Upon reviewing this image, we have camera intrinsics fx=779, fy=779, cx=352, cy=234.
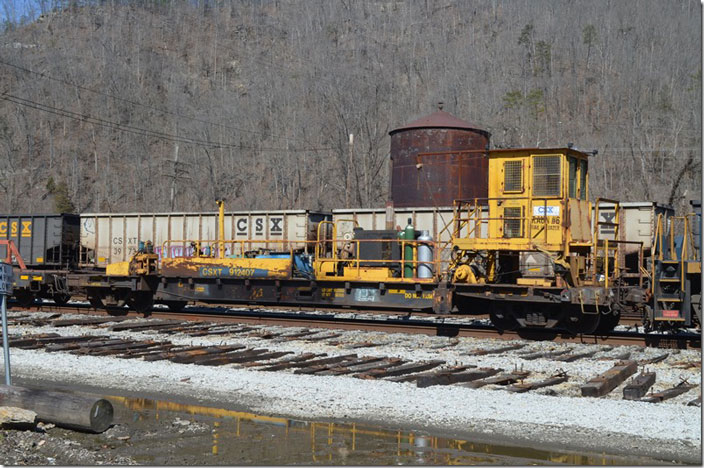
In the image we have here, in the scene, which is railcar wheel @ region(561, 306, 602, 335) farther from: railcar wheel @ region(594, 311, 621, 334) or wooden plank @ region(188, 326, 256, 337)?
wooden plank @ region(188, 326, 256, 337)

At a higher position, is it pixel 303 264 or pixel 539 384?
pixel 303 264

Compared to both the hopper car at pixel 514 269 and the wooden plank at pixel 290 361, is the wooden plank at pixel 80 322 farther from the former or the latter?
the wooden plank at pixel 290 361

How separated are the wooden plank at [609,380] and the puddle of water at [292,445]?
→ 8.84 ft

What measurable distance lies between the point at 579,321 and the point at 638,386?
6092 millimetres

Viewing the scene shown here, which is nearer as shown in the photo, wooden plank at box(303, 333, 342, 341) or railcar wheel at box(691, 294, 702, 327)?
railcar wheel at box(691, 294, 702, 327)

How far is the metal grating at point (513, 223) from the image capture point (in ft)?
52.4

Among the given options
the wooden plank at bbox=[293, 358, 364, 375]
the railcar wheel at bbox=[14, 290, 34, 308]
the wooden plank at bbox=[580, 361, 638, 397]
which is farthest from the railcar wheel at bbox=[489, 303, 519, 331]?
the railcar wheel at bbox=[14, 290, 34, 308]

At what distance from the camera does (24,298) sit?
936 inches

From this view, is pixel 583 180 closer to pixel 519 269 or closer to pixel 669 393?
pixel 519 269

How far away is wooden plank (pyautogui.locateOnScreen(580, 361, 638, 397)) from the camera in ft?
32.9

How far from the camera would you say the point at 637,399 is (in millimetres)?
9719

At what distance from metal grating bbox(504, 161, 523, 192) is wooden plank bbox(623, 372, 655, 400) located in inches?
227

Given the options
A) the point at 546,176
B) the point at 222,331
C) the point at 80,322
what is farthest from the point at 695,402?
the point at 80,322

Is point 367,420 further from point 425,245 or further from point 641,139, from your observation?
point 641,139
